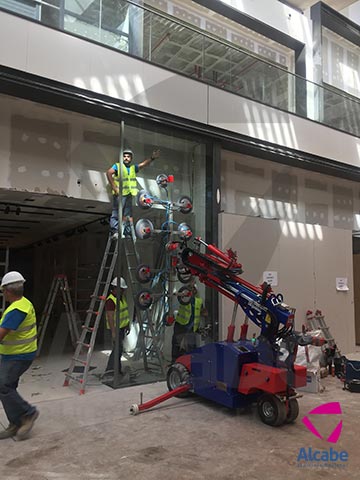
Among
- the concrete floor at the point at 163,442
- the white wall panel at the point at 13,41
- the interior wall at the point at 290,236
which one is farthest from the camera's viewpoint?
the interior wall at the point at 290,236

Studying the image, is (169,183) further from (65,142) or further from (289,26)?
(289,26)

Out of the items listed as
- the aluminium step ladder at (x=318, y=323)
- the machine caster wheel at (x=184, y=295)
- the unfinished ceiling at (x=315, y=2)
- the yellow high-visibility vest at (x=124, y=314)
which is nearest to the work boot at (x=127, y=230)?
the yellow high-visibility vest at (x=124, y=314)

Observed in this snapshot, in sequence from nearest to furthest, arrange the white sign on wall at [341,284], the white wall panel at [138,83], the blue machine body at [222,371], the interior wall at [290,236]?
the blue machine body at [222,371] < the white wall panel at [138,83] < the interior wall at [290,236] < the white sign on wall at [341,284]

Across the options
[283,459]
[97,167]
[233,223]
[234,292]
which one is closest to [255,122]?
[233,223]

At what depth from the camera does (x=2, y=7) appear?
4852 millimetres

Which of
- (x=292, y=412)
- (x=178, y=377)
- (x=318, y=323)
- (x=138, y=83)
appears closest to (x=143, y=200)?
(x=138, y=83)

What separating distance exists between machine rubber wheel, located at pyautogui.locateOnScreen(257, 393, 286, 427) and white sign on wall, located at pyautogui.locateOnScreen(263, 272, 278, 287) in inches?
111

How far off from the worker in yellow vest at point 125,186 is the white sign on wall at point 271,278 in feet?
8.11

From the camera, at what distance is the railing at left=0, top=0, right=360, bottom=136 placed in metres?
5.48

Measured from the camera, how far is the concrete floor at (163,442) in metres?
3.03

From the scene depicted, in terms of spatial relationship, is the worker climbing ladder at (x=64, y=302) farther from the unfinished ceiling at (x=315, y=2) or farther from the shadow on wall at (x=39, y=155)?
the unfinished ceiling at (x=315, y=2)

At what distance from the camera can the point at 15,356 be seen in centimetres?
362

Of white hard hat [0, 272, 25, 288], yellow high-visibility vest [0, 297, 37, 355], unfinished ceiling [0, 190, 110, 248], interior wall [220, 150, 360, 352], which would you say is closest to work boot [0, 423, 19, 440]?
yellow high-visibility vest [0, 297, 37, 355]

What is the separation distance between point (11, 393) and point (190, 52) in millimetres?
5692
